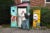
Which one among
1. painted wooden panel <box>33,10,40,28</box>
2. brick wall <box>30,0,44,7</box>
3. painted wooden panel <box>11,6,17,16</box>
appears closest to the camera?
painted wooden panel <box>33,10,40,28</box>

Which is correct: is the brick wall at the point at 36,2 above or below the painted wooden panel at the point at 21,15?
above

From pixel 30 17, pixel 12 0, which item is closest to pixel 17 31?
pixel 30 17

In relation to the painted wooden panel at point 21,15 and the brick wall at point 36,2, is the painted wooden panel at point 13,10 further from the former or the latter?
the brick wall at point 36,2

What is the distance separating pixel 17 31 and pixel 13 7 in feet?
5.03

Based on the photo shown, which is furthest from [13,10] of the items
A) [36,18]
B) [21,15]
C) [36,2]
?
[36,2]

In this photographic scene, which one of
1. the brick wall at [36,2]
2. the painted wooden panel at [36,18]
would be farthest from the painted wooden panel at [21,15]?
the brick wall at [36,2]

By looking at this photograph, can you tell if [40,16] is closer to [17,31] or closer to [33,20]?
[33,20]

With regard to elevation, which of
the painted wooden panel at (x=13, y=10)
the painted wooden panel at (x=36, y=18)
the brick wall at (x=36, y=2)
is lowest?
the painted wooden panel at (x=36, y=18)

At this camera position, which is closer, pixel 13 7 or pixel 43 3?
pixel 13 7

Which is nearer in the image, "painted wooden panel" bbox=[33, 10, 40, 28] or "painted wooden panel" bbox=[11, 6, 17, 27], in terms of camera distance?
"painted wooden panel" bbox=[33, 10, 40, 28]

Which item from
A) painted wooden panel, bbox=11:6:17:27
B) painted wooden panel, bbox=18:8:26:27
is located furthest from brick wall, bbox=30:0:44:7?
painted wooden panel, bbox=18:8:26:27

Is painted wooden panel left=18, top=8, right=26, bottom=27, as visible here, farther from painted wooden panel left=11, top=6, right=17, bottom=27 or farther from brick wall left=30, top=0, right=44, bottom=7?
brick wall left=30, top=0, right=44, bottom=7

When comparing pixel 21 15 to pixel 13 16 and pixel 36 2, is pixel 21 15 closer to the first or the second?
pixel 13 16

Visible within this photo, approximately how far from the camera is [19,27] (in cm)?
1250
